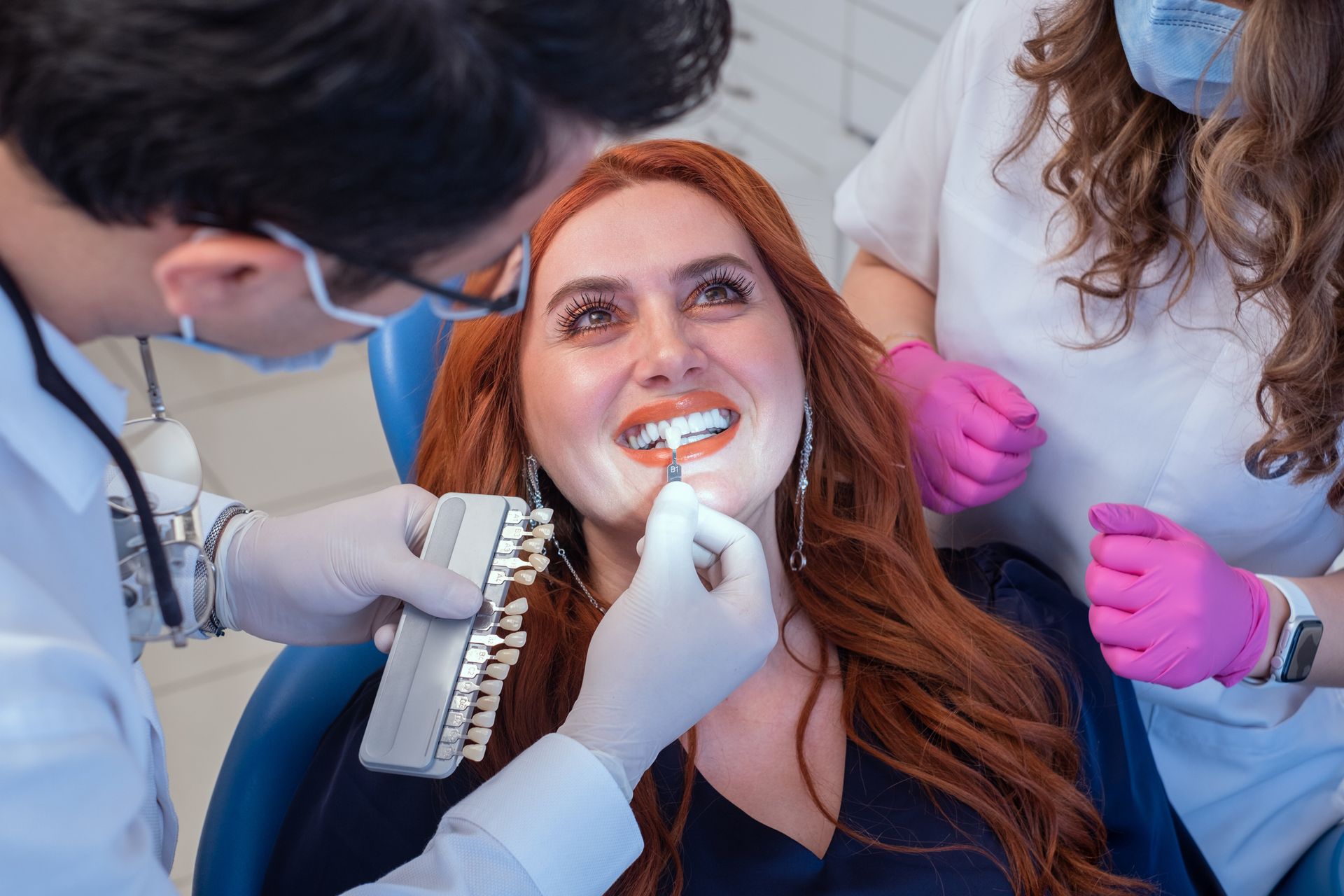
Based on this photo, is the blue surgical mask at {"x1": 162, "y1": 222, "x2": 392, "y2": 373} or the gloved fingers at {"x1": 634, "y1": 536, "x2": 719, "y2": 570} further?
the gloved fingers at {"x1": 634, "y1": 536, "x2": 719, "y2": 570}

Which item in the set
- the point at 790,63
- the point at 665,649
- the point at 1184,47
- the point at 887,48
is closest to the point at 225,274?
the point at 665,649

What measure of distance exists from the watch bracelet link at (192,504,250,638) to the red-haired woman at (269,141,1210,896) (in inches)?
8.8

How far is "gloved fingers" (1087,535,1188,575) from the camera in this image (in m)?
1.36

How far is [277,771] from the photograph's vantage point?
1402 mm

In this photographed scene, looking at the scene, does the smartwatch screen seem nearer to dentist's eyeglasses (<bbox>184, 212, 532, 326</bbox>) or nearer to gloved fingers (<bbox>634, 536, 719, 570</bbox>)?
gloved fingers (<bbox>634, 536, 719, 570</bbox>)

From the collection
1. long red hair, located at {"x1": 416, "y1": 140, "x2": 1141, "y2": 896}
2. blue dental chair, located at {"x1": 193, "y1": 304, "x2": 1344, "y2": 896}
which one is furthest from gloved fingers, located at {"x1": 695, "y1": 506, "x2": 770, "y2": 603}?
blue dental chair, located at {"x1": 193, "y1": 304, "x2": 1344, "y2": 896}

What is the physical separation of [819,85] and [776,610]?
2.69 meters

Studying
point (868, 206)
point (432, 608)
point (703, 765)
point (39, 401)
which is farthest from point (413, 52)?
point (868, 206)

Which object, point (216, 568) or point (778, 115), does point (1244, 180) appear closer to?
point (216, 568)

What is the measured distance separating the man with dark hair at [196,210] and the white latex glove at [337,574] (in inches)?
11.4

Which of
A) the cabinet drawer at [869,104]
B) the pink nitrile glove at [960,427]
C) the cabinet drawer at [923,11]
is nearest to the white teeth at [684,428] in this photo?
the pink nitrile glove at [960,427]

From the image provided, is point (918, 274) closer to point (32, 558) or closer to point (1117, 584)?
point (1117, 584)

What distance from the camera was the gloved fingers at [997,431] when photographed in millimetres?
1495

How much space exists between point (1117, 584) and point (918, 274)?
2.20 ft
